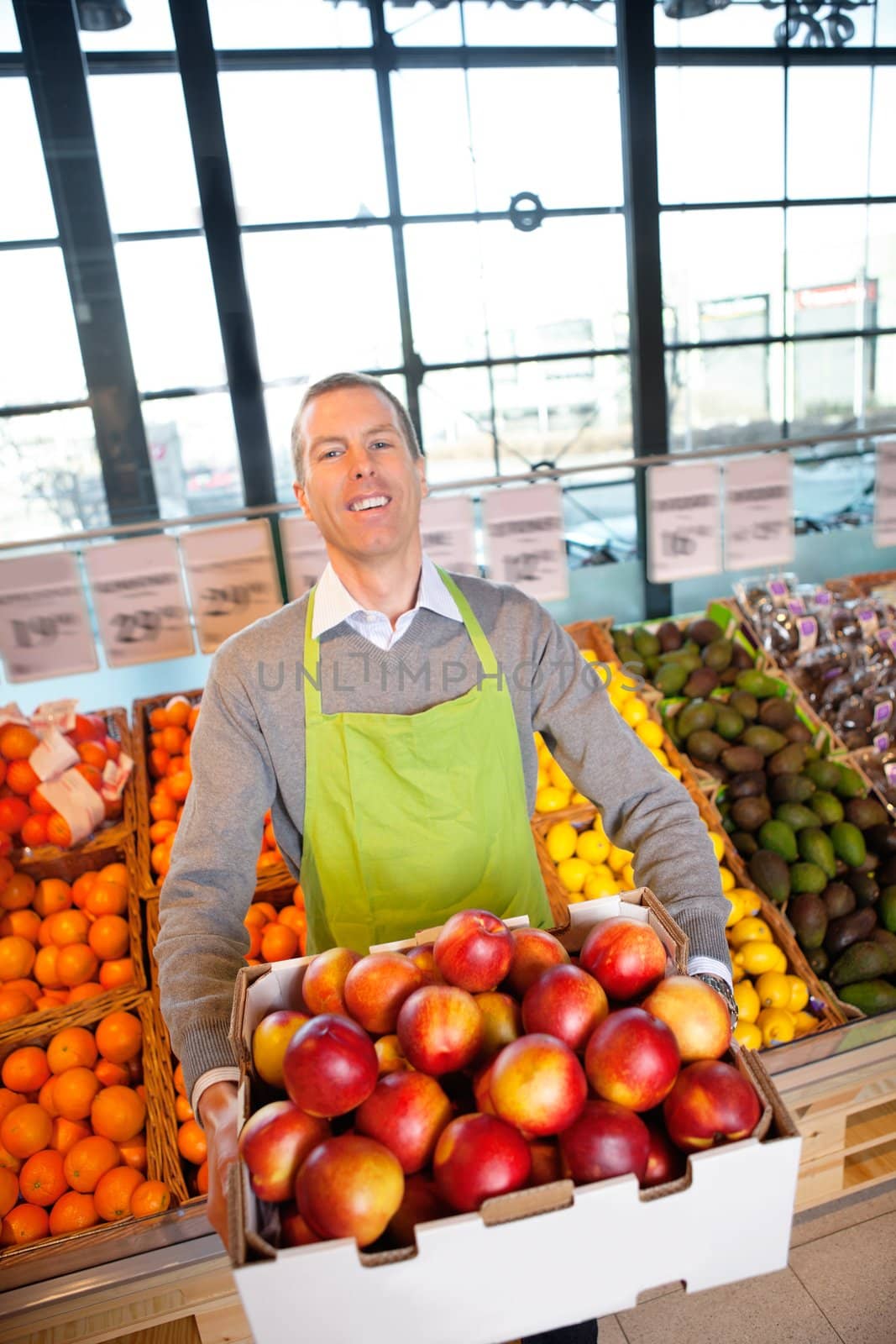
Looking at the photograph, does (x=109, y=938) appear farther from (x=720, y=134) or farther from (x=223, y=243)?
(x=720, y=134)

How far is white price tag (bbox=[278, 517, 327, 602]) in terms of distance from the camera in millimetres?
2623

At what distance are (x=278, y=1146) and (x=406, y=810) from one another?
790 millimetres

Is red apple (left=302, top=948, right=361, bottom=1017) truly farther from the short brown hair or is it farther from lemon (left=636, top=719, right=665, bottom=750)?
lemon (left=636, top=719, right=665, bottom=750)

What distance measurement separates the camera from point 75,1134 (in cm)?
186

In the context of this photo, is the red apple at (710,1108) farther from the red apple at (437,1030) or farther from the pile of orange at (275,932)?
the pile of orange at (275,932)

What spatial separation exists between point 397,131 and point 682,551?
3353mm

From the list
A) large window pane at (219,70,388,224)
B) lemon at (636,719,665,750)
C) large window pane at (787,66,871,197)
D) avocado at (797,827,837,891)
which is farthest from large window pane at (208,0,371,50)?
avocado at (797,827,837,891)

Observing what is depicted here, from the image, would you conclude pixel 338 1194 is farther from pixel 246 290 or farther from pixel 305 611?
pixel 246 290

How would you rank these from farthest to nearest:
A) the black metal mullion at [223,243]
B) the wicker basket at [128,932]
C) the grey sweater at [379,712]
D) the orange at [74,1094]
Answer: the black metal mullion at [223,243] → the wicker basket at [128,932] → the orange at [74,1094] → the grey sweater at [379,712]

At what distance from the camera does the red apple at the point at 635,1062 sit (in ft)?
2.64

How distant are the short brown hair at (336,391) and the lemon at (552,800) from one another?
1290 millimetres

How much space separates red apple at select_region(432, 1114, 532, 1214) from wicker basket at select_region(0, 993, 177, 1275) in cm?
130

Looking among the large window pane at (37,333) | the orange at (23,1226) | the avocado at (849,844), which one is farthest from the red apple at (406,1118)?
the large window pane at (37,333)

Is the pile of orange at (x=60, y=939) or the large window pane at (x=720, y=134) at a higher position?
the large window pane at (x=720, y=134)
